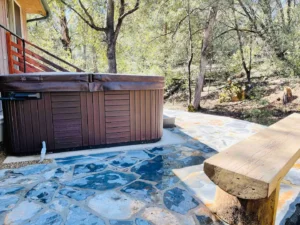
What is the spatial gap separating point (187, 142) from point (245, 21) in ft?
17.0

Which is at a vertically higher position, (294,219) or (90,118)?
(90,118)

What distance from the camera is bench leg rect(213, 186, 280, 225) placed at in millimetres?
1576

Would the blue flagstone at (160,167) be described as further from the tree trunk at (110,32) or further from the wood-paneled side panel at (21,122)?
the tree trunk at (110,32)

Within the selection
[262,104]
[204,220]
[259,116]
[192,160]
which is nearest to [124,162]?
[192,160]

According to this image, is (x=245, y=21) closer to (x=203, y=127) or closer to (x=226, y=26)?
(x=226, y=26)

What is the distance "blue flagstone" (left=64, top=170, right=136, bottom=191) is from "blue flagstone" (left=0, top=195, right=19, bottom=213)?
45 cm

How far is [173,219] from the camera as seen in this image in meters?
1.74

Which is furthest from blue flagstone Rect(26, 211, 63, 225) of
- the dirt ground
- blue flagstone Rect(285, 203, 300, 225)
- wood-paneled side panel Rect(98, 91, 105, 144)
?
the dirt ground

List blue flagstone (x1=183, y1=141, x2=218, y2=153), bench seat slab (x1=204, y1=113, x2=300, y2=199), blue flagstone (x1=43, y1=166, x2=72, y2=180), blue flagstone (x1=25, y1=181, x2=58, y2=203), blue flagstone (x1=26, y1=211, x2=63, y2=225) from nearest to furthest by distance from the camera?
bench seat slab (x1=204, y1=113, x2=300, y2=199), blue flagstone (x1=26, y1=211, x2=63, y2=225), blue flagstone (x1=25, y1=181, x2=58, y2=203), blue flagstone (x1=43, y1=166, x2=72, y2=180), blue flagstone (x1=183, y1=141, x2=218, y2=153)

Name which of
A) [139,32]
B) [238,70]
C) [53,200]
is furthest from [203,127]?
[139,32]

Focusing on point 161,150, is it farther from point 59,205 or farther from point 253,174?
point 253,174

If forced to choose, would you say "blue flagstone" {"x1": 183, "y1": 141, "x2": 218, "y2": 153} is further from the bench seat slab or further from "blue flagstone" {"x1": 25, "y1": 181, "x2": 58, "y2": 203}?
"blue flagstone" {"x1": 25, "y1": 181, "x2": 58, "y2": 203}

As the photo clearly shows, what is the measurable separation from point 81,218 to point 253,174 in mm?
1281

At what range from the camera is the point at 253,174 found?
50.4 inches
